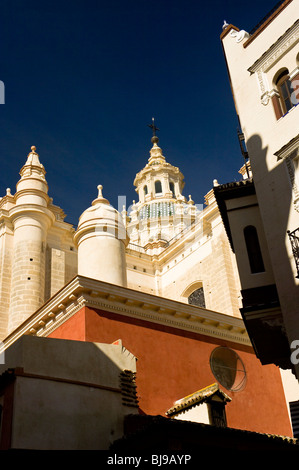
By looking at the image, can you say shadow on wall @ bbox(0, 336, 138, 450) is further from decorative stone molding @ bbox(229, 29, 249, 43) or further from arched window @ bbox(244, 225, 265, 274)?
decorative stone molding @ bbox(229, 29, 249, 43)

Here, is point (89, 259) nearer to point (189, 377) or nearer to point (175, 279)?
point (189, 377)

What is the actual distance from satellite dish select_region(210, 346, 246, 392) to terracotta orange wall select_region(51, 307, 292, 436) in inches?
8.1

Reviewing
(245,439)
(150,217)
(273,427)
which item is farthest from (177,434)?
(150,217)

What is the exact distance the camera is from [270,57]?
1471 centimetres

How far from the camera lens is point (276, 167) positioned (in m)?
13.4

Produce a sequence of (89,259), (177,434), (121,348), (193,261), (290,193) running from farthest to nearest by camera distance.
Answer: (193,261) < (89,259) < (121,348) < (290,193) < (177,434)

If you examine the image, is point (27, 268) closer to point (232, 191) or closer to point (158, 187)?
point (232, 191)

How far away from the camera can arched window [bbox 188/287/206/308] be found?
2991 centimetres

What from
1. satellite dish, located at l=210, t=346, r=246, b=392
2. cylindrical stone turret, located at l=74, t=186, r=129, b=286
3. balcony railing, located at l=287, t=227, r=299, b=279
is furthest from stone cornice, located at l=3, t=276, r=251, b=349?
balcony railing, located at l=287, t=227, r=299, b=279

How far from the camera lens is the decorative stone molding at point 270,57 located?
46.5 ft

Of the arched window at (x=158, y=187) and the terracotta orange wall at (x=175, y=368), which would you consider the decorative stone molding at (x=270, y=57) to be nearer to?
the terracotta orange wall at (x=175, y=368)

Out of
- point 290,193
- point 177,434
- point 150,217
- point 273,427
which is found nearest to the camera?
point 177,434

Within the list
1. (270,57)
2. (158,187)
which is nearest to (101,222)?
(270,57)
